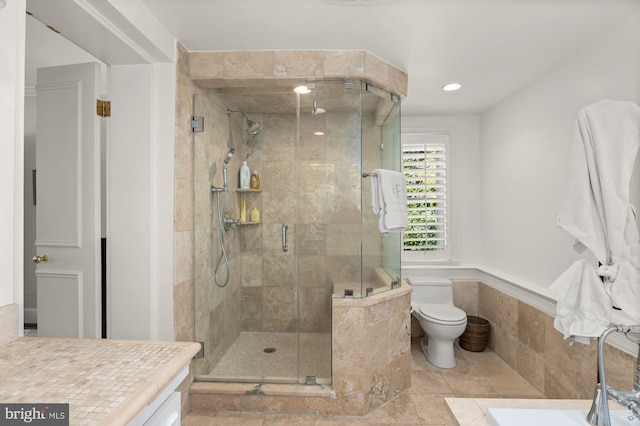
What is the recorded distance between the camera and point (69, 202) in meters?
1.87

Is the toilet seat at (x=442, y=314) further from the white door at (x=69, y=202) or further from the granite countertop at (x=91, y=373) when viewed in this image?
the white door at (x=69, y=202)

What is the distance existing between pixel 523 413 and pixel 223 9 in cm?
222

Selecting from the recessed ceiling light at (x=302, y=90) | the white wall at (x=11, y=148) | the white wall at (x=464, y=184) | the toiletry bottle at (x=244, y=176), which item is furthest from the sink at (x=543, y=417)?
the white wall at (x=464, y=184)

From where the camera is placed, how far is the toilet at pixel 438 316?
8.95ft

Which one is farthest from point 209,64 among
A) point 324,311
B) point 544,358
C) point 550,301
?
point 544,358

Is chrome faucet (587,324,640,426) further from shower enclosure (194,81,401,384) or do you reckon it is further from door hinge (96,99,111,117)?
door hinge (96,99,111,117)

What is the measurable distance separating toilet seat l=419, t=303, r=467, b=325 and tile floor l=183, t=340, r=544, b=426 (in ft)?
1.46

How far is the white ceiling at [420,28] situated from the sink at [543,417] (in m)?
1.83

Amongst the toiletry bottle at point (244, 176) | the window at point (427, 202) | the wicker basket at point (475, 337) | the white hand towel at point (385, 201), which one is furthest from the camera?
the window at point (427, 202)

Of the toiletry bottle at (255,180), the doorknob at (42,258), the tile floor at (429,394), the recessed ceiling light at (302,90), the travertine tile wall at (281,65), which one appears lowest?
the tile floor at (429,394)

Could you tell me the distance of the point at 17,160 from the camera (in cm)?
108

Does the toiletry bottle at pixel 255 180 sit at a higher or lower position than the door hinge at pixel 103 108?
lower

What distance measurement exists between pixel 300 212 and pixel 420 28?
1.39 metres

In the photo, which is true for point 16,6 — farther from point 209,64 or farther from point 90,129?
point 209,64
